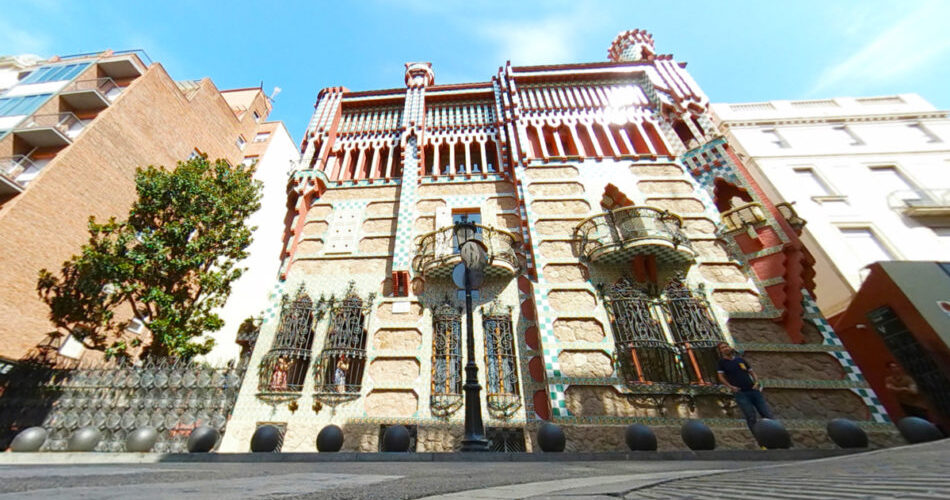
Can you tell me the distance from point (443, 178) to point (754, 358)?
36.2 ft

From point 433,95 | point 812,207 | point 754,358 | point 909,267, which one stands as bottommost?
point 754,358

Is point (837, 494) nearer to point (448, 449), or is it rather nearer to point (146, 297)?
point (448, 449)

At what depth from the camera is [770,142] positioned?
16.9 m

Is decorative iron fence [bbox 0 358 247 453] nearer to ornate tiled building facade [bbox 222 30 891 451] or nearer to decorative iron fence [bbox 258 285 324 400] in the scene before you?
decorative iron fence [bbox 258 285 324 400]

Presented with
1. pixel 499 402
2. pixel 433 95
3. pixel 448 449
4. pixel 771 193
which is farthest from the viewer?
pixel 433 95

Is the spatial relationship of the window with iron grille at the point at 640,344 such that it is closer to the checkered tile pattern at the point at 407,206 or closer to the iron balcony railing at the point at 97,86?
the checkered tile pattern at the point at 407,206

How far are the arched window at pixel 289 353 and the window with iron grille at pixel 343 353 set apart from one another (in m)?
0.54

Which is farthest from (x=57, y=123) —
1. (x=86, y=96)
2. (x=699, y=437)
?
(x=699, y=437)

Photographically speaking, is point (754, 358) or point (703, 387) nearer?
point (703, 387)

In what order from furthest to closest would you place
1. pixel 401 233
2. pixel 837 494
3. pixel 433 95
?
pixel 433 95 → pixel 401 233 → pixel 837 494

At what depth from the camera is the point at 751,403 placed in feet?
22.9

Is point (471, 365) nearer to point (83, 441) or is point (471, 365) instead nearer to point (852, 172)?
point (83, 441)

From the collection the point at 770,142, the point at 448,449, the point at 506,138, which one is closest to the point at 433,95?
the point at 506,138

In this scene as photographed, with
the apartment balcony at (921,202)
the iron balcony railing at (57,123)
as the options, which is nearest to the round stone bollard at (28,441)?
the iron balcony railing at (57,123)
